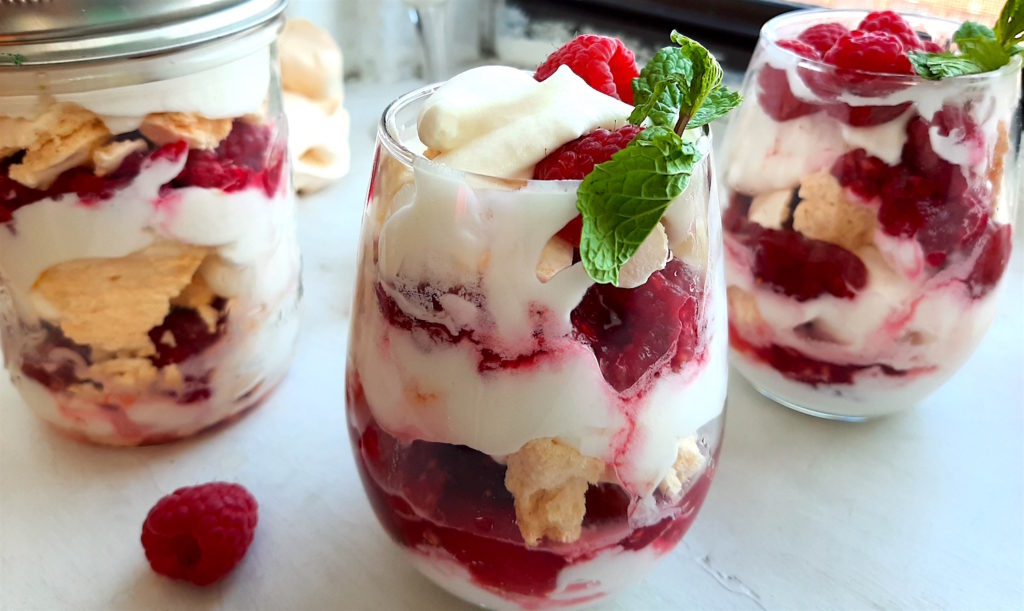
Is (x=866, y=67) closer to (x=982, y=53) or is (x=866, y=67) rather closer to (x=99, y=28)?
(x=982, y=53)

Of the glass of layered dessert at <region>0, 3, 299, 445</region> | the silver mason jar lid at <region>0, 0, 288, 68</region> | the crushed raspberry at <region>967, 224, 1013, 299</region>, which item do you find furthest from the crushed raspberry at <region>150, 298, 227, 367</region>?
the crushed raspberry at <region>967, 224, 1013, 299</region>

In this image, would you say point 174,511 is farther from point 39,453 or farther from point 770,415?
point 770,415

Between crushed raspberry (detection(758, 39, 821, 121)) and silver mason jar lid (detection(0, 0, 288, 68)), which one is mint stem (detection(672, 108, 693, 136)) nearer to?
crushed raspberry (detection(758, 39, 821, 121))

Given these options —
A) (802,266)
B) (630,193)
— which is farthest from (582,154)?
(802,266)

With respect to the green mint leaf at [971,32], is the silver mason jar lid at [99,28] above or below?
below

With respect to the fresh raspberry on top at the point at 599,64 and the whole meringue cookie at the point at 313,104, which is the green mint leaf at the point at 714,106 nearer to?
the fresh raspberry on top at the point at 599,64

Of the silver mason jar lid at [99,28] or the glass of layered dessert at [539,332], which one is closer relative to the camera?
the glass of layered dessert at [539,332]

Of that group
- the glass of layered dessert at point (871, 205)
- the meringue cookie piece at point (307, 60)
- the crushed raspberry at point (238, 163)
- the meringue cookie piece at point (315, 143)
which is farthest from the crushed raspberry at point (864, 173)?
the meringue cookie piece at point (307, 60)
